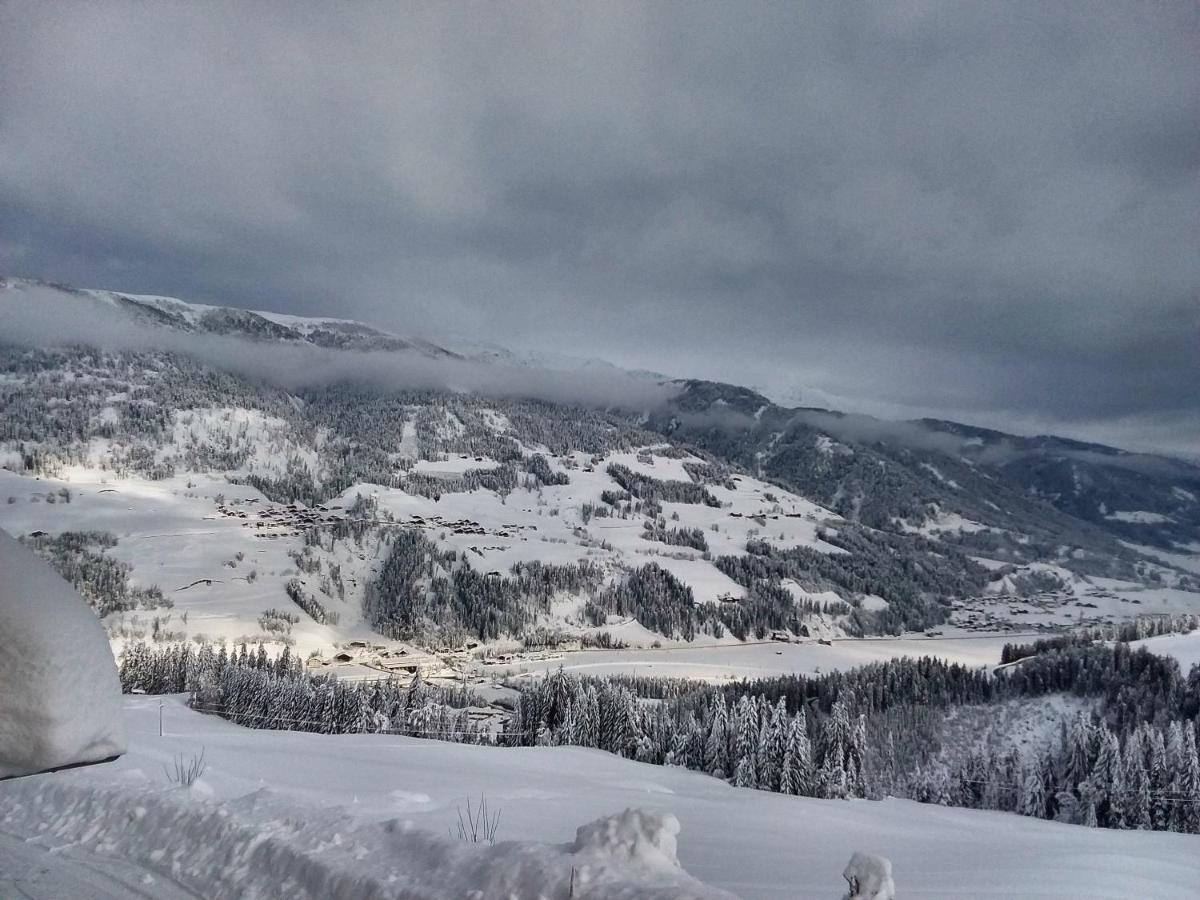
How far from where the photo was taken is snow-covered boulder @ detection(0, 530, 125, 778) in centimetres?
871


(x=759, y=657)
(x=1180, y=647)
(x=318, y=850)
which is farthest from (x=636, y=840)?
(x=759, y=657)

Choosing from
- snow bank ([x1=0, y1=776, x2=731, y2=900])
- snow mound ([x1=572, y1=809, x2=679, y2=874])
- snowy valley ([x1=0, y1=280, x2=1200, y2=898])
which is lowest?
snowy valley ([x1=0, y1=280, x2=1200, y2=898])

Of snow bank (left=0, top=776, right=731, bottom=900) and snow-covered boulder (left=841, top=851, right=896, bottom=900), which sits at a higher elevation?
snow-covered boulder (left=841, top=851, right=896, bottom=900)

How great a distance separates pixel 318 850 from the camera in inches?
315

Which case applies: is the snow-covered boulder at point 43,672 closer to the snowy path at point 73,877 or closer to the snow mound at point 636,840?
the snowy path at point 73,877

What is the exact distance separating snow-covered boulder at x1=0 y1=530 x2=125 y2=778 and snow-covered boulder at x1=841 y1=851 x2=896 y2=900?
10.2 m

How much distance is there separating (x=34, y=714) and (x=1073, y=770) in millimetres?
65469

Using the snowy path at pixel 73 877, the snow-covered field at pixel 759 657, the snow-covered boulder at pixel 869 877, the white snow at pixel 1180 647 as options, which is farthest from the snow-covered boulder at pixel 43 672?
the snow-covered field at pixel 759 657

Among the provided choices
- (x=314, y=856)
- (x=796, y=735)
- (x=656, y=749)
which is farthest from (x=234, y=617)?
(x=314, y=856)

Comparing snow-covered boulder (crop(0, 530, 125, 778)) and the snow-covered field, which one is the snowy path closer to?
snow-covered boulder (crop(0, 530, 125, 778))

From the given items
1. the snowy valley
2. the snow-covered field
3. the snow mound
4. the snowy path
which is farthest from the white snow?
the snowy path

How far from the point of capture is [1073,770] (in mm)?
51312

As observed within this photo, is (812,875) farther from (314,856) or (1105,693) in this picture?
(1105,693)

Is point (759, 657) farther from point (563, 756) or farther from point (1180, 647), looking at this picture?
point (563, 756)
